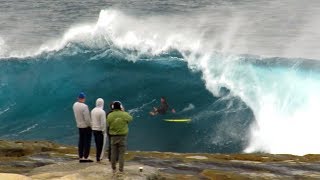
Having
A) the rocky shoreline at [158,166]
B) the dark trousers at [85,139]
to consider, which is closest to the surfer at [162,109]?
the rocky shoreline at [158,166]

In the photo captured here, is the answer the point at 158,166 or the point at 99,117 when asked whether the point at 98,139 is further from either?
the point at 158,166

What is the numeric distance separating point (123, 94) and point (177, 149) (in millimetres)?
14612

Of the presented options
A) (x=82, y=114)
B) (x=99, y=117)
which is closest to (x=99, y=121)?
(x=99, y=117)

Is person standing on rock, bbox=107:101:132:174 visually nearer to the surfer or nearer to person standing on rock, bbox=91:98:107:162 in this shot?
person standing on rock, bbox=91:98:107:162

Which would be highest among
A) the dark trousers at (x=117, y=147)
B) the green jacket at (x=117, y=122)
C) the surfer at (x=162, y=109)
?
the surfer at (x=162, y=109)

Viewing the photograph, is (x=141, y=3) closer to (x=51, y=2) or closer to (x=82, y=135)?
(x=51, y=2)

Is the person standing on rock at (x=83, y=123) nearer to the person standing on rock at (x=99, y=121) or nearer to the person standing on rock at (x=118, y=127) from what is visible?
the person standing on rock at (x=99, y=121)

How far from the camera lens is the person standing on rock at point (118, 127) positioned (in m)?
21.8

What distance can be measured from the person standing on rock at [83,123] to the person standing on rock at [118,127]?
1.94 m

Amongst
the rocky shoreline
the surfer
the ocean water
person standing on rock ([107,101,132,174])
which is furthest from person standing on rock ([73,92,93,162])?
the surfer

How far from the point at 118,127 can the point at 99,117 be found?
1417 millimetres

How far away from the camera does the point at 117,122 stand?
71.4ft

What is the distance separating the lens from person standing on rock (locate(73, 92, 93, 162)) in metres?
23.3

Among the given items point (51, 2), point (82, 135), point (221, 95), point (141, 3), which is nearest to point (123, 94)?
point (221, 95)
